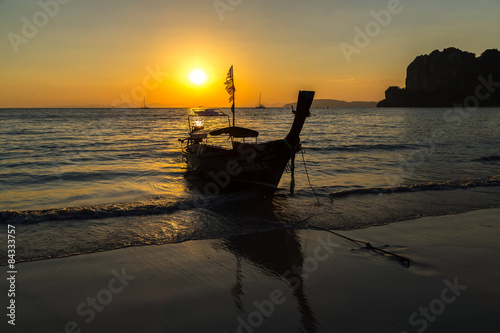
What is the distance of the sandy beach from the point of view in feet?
15.7

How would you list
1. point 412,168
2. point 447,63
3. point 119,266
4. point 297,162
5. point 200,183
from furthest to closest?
point 447,63, point 297,162, point 412,168, point 200,183, point 119,266

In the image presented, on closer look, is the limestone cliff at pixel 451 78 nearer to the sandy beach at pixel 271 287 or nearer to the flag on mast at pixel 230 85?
the flag on mast at pixel 230 85

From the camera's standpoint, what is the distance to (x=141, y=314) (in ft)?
16.3

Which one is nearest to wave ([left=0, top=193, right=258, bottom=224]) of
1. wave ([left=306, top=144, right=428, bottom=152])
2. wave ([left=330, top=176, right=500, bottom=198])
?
wave ([left=330, top=176, right=500, bottom=198])

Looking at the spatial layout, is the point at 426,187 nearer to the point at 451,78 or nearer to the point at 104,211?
the point at 104,211

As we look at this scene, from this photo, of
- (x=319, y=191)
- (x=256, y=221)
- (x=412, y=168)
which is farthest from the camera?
(x=412, y=168)

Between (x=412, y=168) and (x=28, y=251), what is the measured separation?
1975 cm

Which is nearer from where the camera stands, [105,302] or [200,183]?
[105,302]

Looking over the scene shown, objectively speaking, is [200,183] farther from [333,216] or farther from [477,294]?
[477,294]

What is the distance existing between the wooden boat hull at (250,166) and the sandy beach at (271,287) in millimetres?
4543

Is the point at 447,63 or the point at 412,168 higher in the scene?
the point at 447,63

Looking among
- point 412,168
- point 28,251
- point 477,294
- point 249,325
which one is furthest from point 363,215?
point 412,168

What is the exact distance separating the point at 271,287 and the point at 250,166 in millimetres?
7625

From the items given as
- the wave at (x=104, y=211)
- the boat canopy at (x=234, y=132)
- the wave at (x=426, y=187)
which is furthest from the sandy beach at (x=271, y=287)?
the boat canopy at (x=234, y=132)
